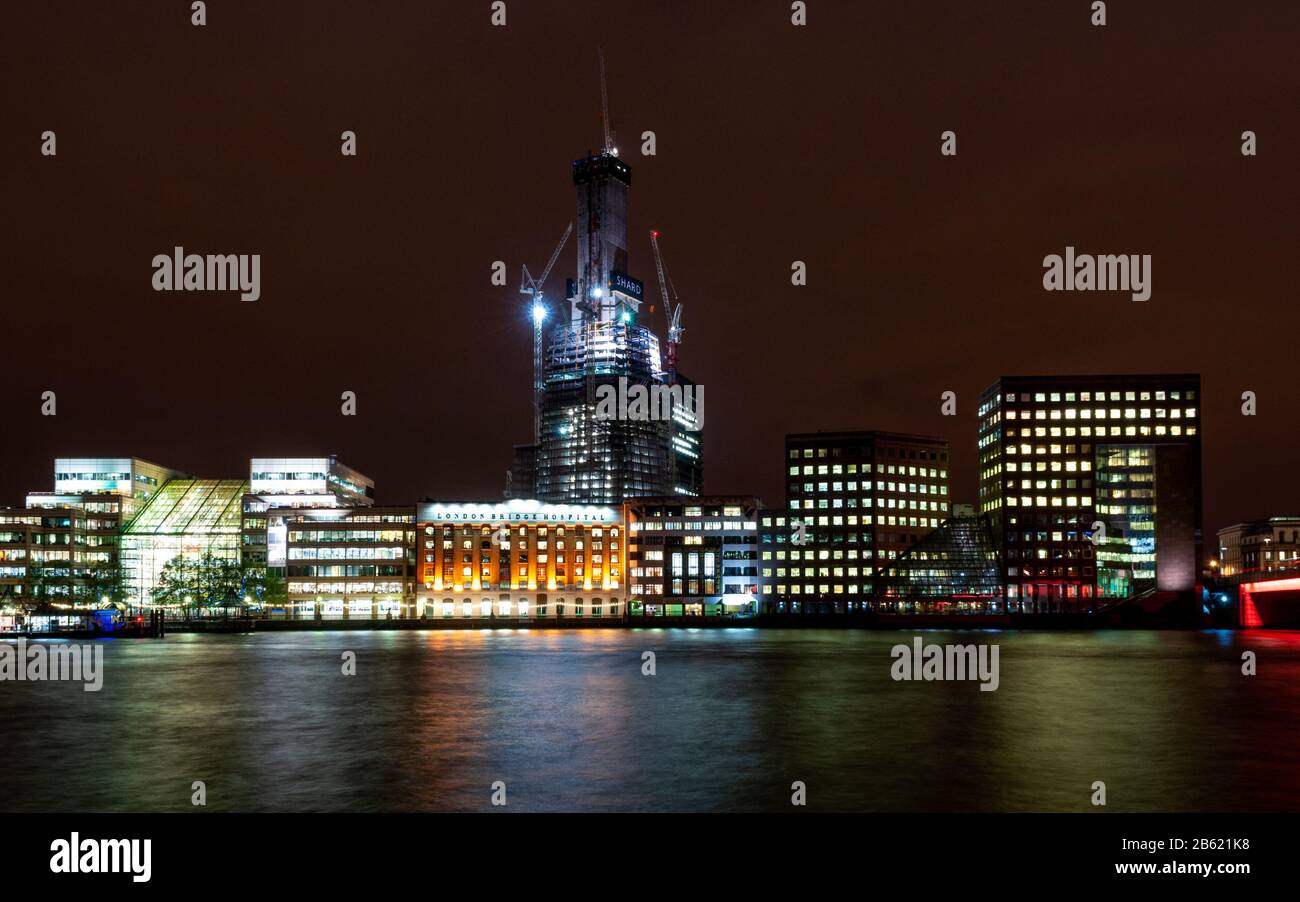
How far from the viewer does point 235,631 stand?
609 ft

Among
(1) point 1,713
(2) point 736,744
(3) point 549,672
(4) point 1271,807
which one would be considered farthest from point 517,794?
(3) point 549,672

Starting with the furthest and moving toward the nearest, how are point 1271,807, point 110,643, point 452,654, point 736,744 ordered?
point 110,643 → point 452,654 → point 736,744 → point 1271,807

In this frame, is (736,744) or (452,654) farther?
(452,654)

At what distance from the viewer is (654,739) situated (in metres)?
45.1

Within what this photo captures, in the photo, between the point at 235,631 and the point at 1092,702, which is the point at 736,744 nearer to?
the point at 1092,702

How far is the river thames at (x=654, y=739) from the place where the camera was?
33.4 metres

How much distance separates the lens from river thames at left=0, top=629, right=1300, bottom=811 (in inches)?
1316
